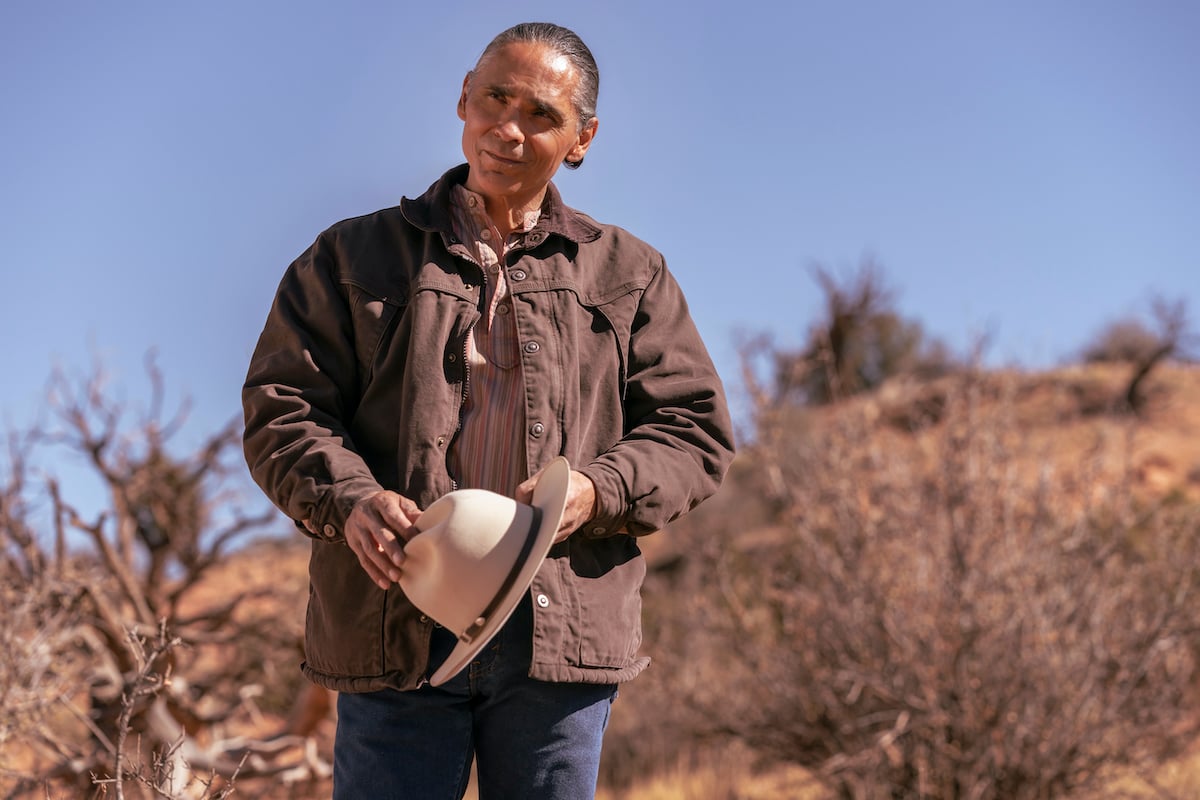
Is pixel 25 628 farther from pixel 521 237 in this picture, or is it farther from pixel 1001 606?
pixel 1001 606

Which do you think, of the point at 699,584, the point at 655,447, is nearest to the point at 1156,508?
the point at 655,447

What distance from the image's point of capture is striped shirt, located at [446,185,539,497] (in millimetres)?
2033

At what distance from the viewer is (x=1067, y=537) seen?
21.5 feet

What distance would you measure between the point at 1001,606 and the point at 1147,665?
815 millimetres

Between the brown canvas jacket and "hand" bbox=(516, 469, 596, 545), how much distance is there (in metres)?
0.02

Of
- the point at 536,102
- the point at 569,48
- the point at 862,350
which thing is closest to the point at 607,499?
the point at 536,102

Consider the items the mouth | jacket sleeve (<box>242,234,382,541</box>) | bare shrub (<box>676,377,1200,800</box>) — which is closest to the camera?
jacket sleeve (<box>242,234,382,541</box>)

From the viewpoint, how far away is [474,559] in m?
1.75

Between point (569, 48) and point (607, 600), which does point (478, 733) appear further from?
point (569, 48)

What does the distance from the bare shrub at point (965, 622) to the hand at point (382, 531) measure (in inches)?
164

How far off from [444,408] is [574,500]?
0.29 metres

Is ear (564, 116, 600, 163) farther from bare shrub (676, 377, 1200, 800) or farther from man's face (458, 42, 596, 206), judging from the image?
bare shrub (676, 377, 1200, 800)

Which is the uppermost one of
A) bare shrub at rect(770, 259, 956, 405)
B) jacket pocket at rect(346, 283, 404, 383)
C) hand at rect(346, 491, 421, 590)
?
bare shrub at rect(770, 259, 956, 405)

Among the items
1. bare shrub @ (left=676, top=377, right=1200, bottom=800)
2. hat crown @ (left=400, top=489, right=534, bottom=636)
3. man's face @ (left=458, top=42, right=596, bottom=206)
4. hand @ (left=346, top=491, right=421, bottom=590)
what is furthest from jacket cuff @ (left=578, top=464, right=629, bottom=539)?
bare shrub @ (left=676, top=377, right=1200, bottom=800)
